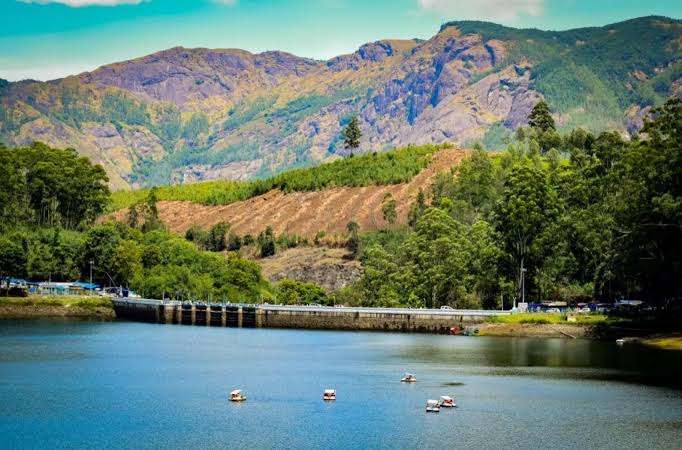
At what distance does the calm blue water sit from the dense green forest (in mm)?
17018

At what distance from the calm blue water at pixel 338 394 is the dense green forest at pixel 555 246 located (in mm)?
17018

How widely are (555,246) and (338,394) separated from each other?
86.4m

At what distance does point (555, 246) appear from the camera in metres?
172

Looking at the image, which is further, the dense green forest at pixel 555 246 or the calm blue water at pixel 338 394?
the dense green forest at pixel 555 246

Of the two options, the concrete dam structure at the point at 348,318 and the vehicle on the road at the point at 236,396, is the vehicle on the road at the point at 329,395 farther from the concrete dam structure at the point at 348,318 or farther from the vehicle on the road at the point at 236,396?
the concrete dam structure at the point at 348,318

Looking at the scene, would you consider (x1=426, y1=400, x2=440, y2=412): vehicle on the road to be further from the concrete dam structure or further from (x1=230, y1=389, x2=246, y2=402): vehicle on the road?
the concrete dam structure

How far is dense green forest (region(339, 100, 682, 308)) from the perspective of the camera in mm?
144875

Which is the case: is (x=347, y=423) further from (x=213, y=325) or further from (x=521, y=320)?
(x=213, y=325)

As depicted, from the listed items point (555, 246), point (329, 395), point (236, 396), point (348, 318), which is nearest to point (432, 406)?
point (329, 395)

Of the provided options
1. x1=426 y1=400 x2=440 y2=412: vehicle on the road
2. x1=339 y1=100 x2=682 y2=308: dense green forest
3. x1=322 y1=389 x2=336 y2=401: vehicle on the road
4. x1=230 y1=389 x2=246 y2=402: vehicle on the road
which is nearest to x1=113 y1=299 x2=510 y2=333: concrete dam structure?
x1=339 y1=100 x2=682 y2=308: dense green forest

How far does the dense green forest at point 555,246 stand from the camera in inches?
5704

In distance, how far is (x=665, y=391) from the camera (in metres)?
96.4

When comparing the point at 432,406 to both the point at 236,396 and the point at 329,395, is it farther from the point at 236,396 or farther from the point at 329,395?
the point at 236,396

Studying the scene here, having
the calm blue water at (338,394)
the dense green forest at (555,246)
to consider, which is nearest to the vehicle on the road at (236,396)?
the calm blue water at (338,394)
